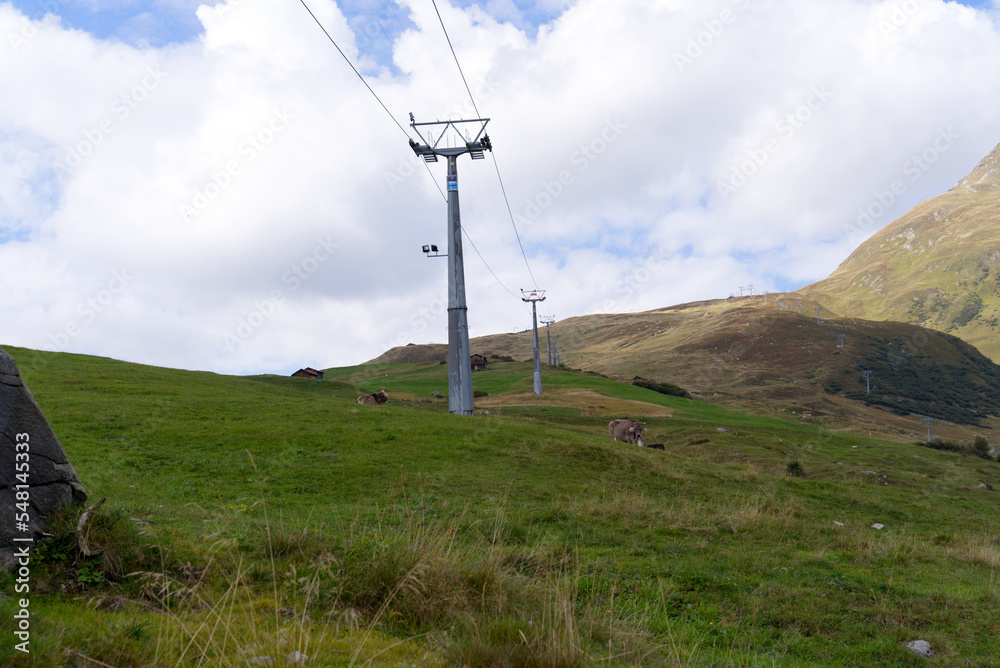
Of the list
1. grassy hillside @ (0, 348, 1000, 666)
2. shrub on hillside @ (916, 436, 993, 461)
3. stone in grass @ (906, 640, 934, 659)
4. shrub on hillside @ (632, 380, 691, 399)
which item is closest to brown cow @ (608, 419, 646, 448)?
grassy hillside @ (0, 348, 1000, 666)

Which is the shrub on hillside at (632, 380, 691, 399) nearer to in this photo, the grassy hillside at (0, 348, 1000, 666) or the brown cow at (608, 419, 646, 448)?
the grassy hillside at (0, 348, 1000, 666)

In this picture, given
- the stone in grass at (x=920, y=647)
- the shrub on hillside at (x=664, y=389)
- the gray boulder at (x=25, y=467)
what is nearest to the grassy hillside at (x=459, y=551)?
the stone in grass at (x=920, y=647)

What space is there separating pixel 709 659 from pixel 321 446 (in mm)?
17070

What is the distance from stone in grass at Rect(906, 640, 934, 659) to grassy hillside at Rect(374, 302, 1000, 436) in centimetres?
8526

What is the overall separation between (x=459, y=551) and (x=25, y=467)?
5.18 m

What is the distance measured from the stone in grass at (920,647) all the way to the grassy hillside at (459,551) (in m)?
0.20

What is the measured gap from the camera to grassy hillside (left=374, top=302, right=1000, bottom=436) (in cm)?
11400

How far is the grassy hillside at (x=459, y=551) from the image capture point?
534 centimetres

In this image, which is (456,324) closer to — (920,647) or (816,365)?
(920,647)

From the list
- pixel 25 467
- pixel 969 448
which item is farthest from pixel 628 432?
pixel 969 448

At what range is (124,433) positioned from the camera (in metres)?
21.2

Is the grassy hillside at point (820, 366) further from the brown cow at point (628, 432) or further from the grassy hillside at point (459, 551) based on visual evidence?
the grassy hillside at point (459, 551)

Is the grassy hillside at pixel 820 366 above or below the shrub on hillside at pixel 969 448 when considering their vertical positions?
above

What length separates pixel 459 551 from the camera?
748 centimetres
